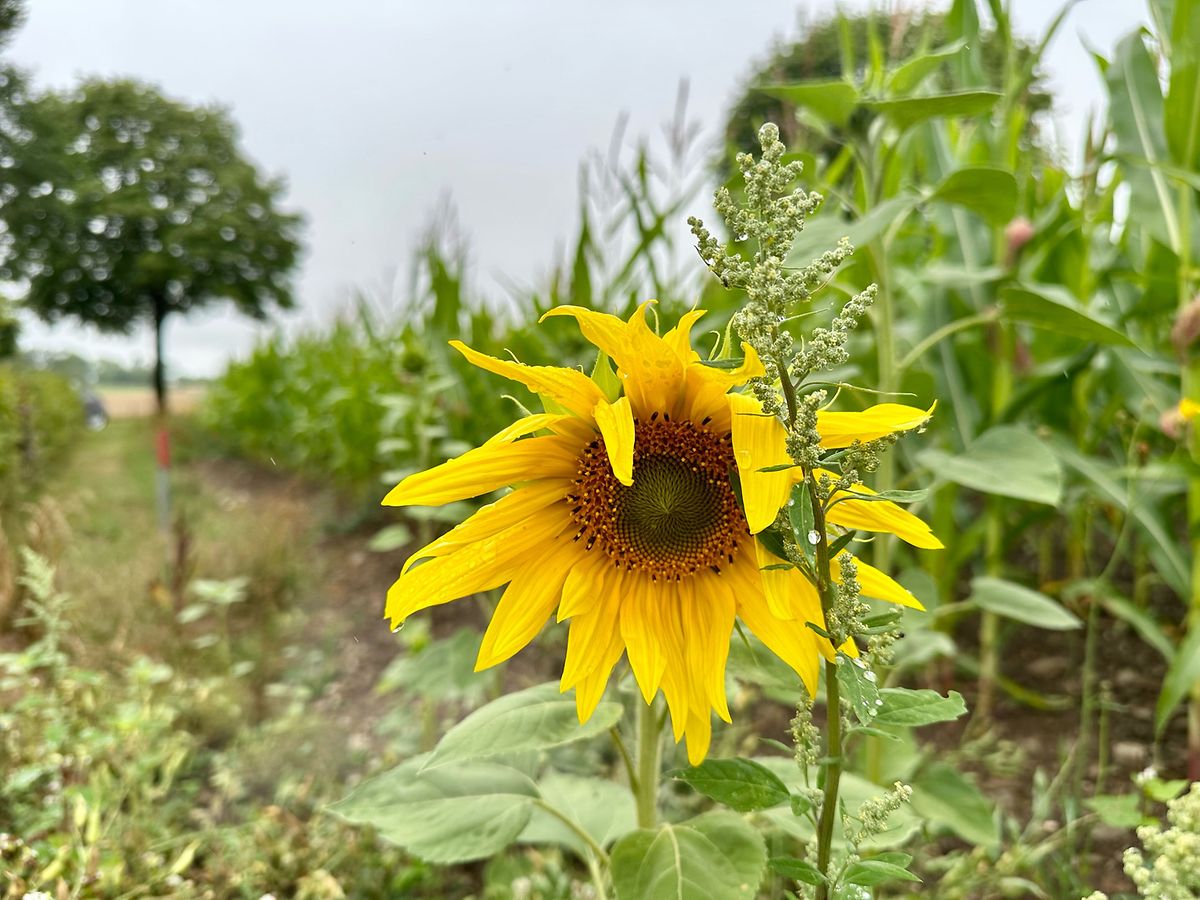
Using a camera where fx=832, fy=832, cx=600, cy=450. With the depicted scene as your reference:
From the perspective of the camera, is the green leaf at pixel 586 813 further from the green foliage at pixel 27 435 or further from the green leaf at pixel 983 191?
the green foliage at pixel 27 435

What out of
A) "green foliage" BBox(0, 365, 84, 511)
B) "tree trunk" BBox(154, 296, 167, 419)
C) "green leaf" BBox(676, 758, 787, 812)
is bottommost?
"tree trunk" BBox(154, 296, 167, 419)

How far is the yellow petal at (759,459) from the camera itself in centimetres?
60

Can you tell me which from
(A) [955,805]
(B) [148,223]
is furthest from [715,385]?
(B) [148,223]

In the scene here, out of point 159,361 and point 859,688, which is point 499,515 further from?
point 159,361

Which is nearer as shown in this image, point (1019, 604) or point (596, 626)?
point (596, 626)

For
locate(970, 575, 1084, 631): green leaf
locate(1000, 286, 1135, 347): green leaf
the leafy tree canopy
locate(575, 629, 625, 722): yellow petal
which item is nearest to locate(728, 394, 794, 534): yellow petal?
locate(575, 629, 625, 722): yellow petal

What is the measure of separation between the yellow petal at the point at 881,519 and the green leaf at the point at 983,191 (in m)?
0.65

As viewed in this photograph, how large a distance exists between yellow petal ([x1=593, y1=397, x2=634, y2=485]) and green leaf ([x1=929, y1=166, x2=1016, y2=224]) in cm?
77

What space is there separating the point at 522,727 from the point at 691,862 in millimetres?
197

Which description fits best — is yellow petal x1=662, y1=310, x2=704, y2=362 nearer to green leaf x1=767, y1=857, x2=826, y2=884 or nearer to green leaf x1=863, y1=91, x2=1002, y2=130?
green leaf x1=767, y1=857, x2=826, y2=884

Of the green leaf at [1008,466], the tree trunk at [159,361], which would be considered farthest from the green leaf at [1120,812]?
the tree trunk at [159,361]

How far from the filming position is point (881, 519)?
2.37ft

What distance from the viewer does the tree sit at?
20.4m

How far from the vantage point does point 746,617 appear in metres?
0.77
